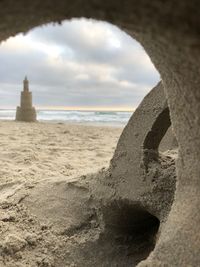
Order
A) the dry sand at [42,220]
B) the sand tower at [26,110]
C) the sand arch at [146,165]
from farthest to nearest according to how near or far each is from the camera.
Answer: the sand tower at [26,110]
the dry sand at [42,220]
the sand arch at [146,165]

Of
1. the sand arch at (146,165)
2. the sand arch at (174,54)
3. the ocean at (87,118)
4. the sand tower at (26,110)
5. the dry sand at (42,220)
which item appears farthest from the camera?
the ocean at (87,118)

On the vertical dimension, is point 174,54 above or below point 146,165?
above

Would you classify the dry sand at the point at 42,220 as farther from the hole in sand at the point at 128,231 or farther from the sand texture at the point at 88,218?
the hole in sand at the point at 128,231

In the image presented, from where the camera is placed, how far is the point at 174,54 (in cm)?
131

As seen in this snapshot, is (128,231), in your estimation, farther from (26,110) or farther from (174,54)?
(26,110)

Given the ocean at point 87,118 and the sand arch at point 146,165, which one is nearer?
the sand arch at point 146,165

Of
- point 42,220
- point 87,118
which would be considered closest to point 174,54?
point 42,220

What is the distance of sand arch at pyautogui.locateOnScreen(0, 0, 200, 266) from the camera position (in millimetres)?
1061

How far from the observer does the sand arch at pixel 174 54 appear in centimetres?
106

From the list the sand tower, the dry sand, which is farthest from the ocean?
the dry sand

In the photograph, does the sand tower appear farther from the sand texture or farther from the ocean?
the sand texture

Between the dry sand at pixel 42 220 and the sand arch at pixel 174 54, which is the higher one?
the sand arch at pixel 174 54

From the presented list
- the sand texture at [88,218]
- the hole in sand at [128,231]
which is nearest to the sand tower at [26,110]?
the sand texture at [88,218]

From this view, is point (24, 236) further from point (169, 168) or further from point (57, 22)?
point (57, 22)
